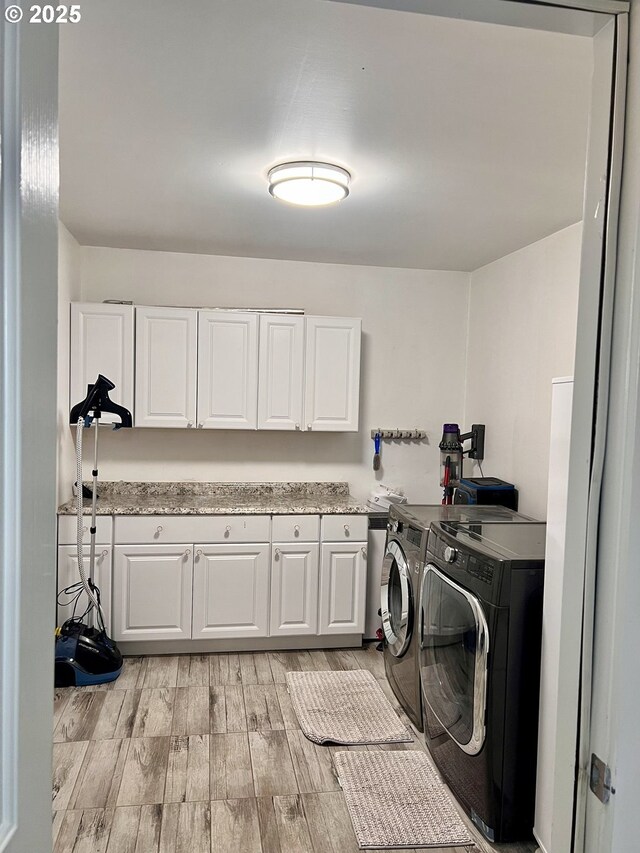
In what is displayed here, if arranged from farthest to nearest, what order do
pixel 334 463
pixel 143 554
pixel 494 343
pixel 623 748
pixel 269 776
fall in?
pixel 334 463 → pixel 494 343 → pixel 143 554 → pixel 269 776 → pixel 623 748

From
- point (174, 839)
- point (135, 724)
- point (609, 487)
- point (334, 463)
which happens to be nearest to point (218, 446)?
point (334, 463)

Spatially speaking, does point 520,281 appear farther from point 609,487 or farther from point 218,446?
point 609,487

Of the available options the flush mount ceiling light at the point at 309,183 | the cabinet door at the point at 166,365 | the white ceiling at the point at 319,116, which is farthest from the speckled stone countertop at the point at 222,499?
the flush mount ceiling light at the point at 309,183

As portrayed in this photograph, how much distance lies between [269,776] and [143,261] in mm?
3077

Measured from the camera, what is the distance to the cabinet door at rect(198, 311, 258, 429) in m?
3.88

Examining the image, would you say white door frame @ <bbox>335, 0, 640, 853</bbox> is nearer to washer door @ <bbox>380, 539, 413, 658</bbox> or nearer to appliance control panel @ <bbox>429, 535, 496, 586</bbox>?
appliance control panel @ <bbox>429, 535, 496, 586</bbox>

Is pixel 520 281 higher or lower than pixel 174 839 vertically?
higher

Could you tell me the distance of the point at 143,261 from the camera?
161 inches

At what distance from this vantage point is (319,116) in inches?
82.4

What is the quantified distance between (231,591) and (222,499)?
65 cm

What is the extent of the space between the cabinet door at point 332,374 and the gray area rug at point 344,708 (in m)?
1.50

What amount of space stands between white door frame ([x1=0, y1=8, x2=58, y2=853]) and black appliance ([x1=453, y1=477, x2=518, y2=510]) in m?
3.05

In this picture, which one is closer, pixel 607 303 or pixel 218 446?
pixel 607 303

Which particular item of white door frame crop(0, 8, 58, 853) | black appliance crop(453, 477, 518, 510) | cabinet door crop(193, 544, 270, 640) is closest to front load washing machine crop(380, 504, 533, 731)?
black appliance crop(453, 477, 518, 510)
